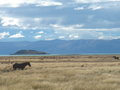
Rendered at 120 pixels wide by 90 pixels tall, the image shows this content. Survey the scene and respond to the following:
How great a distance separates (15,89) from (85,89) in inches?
142

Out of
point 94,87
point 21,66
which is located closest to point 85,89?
point 94,87

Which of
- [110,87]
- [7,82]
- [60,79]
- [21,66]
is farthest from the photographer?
[21,66]

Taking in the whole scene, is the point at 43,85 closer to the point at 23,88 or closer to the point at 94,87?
the point at 23,88

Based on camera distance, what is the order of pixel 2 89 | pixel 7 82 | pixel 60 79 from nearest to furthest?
pixel 2 89 → pixel 7 82 → pixel 60 79

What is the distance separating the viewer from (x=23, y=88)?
53.9 feet

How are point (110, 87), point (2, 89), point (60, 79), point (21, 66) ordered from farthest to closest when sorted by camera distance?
point (21, 66), point (60, 79), point (110, 87), point (2, 89)

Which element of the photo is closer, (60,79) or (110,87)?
(110,87)

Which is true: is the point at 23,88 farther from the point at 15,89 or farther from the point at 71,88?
the point at 71,88

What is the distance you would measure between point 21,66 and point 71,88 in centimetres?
1818

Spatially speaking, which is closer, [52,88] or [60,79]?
[52,88]

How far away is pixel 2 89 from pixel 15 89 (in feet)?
2.13

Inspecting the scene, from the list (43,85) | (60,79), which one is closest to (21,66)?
(60,79)

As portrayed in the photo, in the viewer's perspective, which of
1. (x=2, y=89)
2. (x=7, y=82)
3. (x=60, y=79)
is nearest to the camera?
(x=2, y=89)

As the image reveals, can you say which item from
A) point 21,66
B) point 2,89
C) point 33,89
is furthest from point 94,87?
point 21,66
